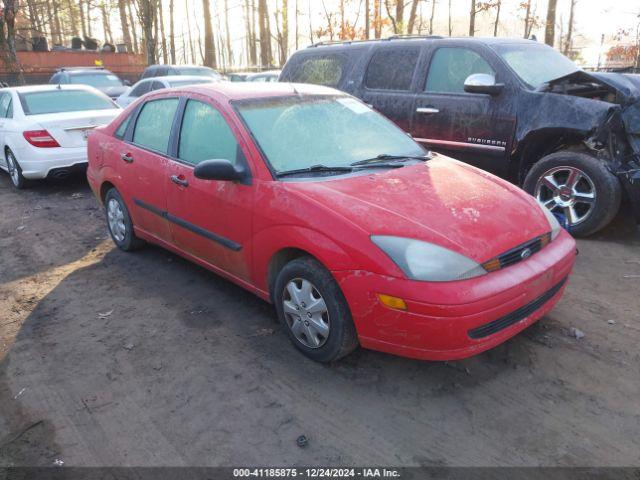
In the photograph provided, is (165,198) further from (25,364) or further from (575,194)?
(575,194)

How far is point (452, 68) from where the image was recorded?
5.96 metres

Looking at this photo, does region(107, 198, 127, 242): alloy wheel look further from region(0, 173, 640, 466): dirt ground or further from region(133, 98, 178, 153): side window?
region(0, 173, 640, 466): dirt ground

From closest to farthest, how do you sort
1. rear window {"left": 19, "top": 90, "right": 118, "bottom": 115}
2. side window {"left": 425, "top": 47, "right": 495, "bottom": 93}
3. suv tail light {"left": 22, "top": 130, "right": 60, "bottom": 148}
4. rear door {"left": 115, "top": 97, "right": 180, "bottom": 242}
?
rear door {"left": 115, "top": 97, "right": 180, "bottom": 242} < side window {"left": 425, "top": 47, "right": 495, "bottom": 93} < suv tail light {"left": 22, "top": 130, "right": 60, "bottom": 148} < rear window {"left": 19, "top": 90, "right": 118, "bottom": 115}

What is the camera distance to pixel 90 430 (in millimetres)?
2734

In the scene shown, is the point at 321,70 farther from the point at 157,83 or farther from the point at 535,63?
the point at 157,83

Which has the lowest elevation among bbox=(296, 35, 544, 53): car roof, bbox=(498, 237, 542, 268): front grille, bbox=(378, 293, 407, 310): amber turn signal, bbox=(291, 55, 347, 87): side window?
bbox=(378, 293, 407, 310): amber turn signal

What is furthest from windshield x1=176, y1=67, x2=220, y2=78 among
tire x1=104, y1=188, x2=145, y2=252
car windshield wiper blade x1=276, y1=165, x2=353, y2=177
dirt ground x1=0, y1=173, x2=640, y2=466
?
car windshield wiper blade x1=276, y1=165, x2=353, y2=177

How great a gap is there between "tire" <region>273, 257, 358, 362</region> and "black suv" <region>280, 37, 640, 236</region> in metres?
3.22

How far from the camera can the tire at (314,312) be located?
9.63 feet

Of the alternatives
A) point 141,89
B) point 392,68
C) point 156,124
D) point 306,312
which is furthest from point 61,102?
point 306,312

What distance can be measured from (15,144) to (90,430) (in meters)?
6.49

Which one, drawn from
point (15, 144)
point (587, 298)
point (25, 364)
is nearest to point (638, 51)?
point (587, 298)

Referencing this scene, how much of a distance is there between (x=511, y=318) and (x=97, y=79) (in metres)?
15.5

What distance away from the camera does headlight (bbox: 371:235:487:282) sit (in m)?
2.67
